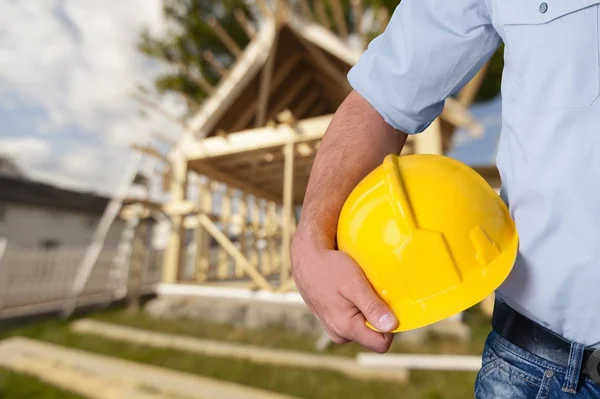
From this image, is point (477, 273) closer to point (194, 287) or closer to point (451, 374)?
point (451, 374)

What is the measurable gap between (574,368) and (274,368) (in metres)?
3.96

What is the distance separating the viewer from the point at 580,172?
37.1 inches

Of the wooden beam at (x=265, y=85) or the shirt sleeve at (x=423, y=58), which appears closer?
the shirt sleeve at (x=423, y=58)

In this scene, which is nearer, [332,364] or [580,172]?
[580,172]

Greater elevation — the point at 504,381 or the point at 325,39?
the point at 325,39

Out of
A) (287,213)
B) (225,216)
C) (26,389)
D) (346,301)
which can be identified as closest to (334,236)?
(346,301)

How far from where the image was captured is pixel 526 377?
104 cm

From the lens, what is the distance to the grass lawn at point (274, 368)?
383 cm

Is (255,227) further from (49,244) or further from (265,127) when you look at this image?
(49,244)

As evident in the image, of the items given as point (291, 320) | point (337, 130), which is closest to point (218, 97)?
point (291, 320)

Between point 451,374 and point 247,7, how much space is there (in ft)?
61.7

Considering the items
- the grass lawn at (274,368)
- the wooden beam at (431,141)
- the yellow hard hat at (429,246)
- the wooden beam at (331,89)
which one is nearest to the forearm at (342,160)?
the yellow hard hat at (429,246)

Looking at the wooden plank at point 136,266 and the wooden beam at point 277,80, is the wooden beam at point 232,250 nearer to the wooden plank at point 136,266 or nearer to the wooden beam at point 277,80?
the wooden plank at point 136,266

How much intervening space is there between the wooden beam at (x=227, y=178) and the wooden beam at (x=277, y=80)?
1.17 meters
